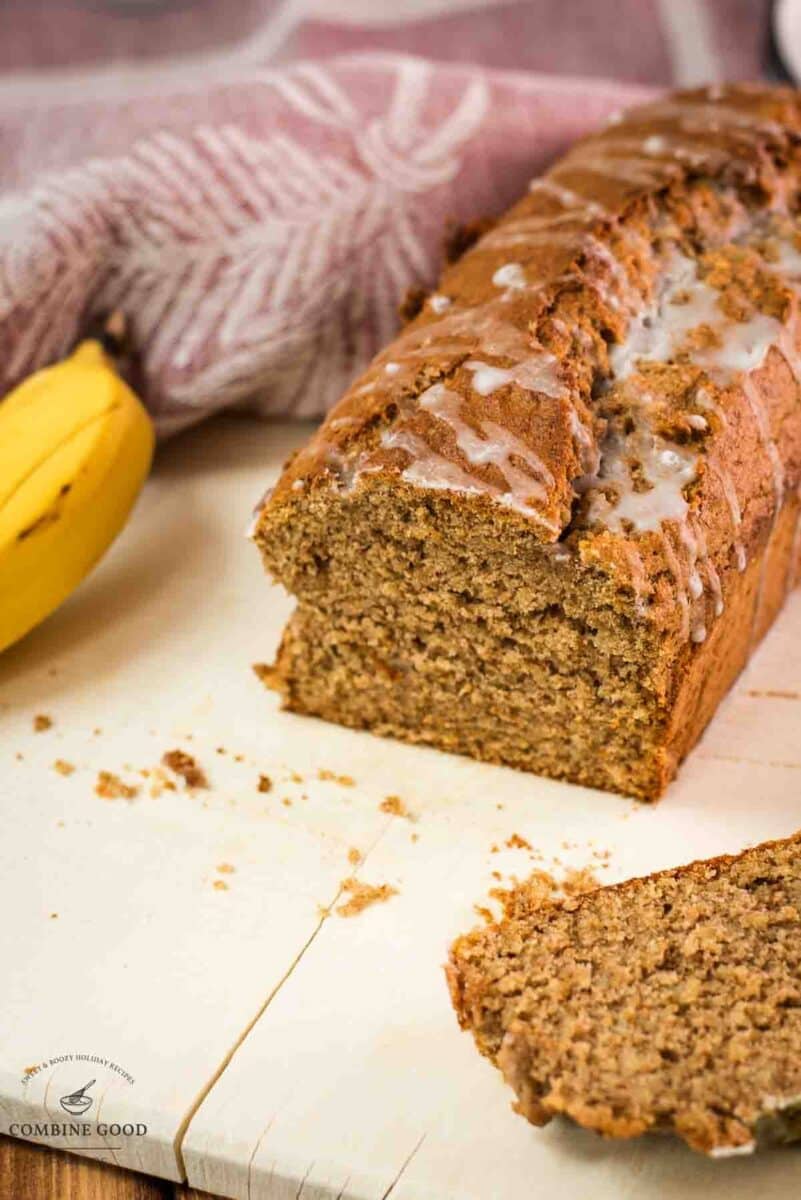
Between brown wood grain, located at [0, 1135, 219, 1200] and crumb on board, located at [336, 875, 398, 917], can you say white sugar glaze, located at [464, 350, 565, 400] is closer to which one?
crumb on board, located at [336, 875, 398, 917]

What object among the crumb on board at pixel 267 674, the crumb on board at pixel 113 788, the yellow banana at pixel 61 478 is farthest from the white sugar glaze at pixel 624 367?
the crumb on board at pixel 113 788

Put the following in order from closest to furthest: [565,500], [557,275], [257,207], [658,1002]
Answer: [658,1002] < [565,500] < [557,275] < [257,207]

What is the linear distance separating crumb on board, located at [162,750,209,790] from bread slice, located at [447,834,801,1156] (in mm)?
762

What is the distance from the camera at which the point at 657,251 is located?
318 centimetres

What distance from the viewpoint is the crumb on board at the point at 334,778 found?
9.62 ft

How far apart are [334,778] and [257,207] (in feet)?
5.67

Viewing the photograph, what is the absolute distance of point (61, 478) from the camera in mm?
3188

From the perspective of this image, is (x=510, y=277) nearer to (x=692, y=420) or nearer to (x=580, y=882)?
(x=692, y=420)

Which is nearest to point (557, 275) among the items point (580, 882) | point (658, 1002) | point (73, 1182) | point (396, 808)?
point (396, 808)

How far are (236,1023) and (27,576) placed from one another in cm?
122

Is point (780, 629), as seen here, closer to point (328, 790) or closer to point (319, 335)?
point (328, 790)

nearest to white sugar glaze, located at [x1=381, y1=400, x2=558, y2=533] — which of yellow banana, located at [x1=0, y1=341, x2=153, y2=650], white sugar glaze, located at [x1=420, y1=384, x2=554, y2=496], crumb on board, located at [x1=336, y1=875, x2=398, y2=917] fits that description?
white sugar glaze, located at [x1=420, y1=384, x2=554, y2=496]

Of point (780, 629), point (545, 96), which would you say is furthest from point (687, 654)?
point (545, 96)

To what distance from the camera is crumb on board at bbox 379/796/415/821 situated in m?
2.84
